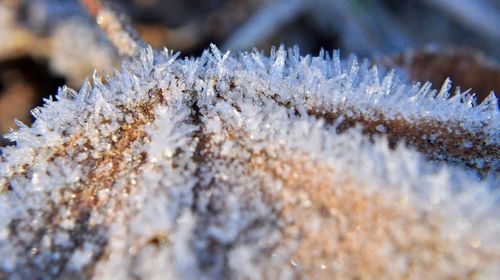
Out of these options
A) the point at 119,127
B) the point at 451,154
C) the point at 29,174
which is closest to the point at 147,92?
the point at 119,127

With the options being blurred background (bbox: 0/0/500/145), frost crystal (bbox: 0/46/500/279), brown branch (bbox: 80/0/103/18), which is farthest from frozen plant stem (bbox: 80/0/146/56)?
blurred background (bbox: 0/0/500/145)

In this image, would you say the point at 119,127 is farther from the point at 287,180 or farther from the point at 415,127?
the point at 415,127

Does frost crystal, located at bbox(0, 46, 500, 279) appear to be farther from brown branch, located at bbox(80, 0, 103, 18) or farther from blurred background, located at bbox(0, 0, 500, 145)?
blurred background, located at bbox(0, 0, 500, 145)

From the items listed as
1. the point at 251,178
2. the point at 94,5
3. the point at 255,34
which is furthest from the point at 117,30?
the point at 255,34

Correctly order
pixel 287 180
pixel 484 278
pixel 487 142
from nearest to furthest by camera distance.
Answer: pixel 484 278
pixel 287 180
pixel 487 142

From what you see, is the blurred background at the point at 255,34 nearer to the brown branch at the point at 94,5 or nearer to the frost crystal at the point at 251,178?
the brown branch at the point at 94,5

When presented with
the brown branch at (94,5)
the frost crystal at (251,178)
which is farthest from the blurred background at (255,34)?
the frost crystal at (251,178)
